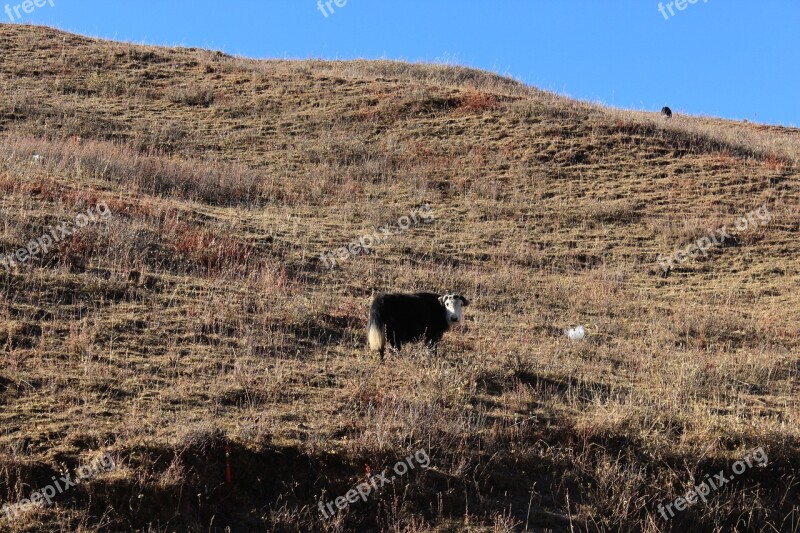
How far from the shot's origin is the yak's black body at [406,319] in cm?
927

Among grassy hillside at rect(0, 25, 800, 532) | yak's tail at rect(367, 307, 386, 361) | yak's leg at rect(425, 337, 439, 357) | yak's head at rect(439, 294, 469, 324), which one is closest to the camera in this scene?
grassy hillside at rect(0, 25, 800, 532)

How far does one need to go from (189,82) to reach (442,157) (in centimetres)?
1238

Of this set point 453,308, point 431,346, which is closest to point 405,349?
point 431,346

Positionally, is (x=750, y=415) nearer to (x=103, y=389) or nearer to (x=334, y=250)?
(x=103, y=389)

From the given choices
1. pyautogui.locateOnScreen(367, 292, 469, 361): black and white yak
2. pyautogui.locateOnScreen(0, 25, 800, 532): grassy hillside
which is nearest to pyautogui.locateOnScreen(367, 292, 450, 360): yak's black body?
pyautogui.locateOnScreen(367, 292, 469, 361): black and white yak

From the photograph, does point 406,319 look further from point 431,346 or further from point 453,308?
point 453,308

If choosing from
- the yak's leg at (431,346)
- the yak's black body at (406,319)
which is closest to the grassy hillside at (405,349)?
the yak's leg at (431,346)

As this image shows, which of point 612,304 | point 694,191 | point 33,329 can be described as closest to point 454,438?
point 33,329

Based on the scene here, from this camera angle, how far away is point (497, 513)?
254 inches

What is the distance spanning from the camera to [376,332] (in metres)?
9.24

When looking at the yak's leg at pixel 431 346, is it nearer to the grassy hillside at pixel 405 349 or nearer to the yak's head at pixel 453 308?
the grassy hillside at pixel 405 349

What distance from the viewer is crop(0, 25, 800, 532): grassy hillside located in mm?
6590

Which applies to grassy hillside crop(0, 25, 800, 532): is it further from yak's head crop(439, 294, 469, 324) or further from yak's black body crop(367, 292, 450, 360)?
yak's head crop(439, 294, 469, 324)

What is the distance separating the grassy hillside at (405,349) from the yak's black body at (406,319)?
26 centimetres
